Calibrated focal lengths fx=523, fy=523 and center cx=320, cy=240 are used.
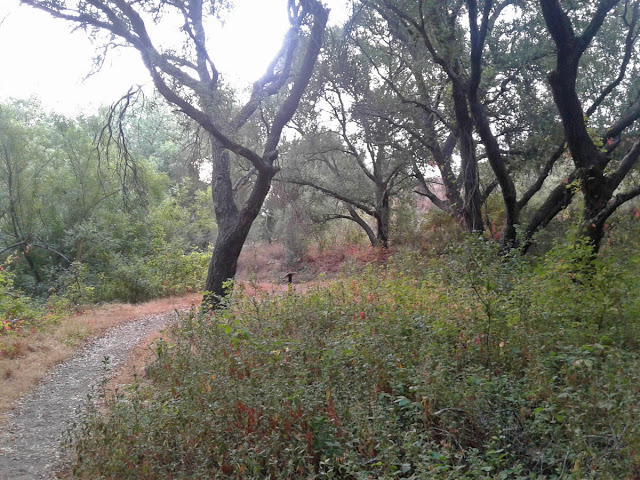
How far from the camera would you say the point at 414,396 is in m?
4.66

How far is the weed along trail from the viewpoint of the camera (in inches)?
185

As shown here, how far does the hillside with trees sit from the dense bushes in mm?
28

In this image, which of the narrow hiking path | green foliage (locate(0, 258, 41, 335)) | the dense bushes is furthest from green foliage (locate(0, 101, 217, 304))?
the dense bushes

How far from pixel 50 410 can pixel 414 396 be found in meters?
4.17

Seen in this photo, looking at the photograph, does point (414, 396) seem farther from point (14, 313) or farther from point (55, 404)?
point (14, 313)

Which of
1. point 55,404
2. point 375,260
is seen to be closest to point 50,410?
point 55,404

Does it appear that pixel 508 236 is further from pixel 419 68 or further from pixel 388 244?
pixel 388 244

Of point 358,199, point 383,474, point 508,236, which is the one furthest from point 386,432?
point 358,199

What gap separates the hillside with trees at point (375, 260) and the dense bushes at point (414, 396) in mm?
28

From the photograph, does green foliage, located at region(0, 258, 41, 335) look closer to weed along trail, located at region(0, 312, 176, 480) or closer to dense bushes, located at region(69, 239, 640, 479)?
weed along trail, located at region(0, 312, 176, 480)

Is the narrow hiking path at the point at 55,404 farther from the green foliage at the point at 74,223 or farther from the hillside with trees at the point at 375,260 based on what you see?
the green foliage at the point at 74,223

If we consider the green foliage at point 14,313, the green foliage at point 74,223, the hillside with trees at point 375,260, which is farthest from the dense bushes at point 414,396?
the green foliage at point 74,223

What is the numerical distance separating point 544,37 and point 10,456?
1093 cm

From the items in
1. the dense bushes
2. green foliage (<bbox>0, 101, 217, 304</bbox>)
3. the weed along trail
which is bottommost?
the weed along trail
